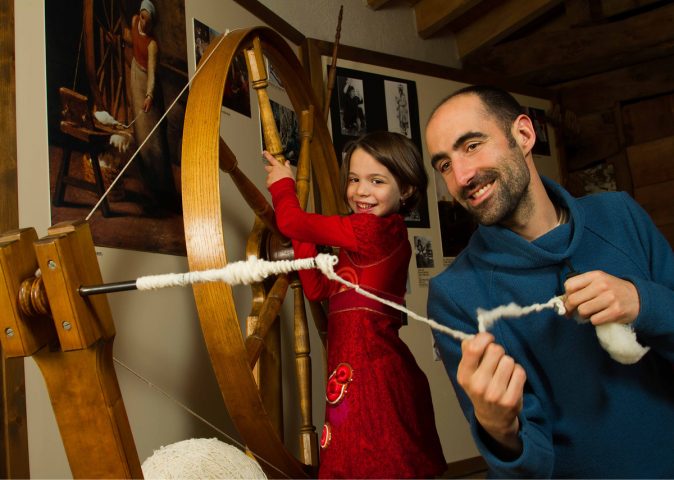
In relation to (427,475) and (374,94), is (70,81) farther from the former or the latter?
(374,94)

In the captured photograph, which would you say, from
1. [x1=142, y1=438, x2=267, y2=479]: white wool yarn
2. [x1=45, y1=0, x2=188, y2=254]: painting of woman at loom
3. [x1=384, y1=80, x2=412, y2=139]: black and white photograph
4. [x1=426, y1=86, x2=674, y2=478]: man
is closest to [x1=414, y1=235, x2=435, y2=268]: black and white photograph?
[x1=384, y1=80, x2=412, y2=139]: black and white photograph

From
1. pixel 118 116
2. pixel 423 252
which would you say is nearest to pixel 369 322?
pixel 118 116

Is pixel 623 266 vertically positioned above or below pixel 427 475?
above

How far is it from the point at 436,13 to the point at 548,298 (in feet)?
7.51

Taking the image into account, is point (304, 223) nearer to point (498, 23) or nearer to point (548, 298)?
point (548, 298)

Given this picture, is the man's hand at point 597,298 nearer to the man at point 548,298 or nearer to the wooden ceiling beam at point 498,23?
the man at point 548,298

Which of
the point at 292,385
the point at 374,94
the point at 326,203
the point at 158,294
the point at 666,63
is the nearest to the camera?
the point at 158,294

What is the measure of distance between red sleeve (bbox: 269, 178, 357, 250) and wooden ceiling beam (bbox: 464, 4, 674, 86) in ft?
7.70

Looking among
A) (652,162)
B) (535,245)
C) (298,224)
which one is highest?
(652,162)

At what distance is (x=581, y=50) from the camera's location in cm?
325

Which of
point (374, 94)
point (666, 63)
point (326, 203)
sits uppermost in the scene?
point (666, 63)

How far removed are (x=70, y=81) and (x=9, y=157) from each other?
0.24 meters

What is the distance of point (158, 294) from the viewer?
147 cm

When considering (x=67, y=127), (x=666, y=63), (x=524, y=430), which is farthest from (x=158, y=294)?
(x=666, y=63)
